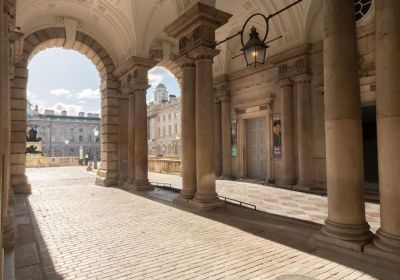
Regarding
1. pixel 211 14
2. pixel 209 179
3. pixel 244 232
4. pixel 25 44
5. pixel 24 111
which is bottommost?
pixel 244 232

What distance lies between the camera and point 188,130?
886 cm

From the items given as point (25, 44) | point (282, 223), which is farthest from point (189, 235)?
point (25, 44)

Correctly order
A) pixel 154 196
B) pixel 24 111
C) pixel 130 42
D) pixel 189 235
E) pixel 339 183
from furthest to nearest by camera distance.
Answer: pixel 130 42 < pixel 24 111 < pixel 154 196 < pixel 189 235 < pixel 339 183

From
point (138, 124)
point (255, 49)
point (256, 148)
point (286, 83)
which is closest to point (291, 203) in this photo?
point (255, 49)

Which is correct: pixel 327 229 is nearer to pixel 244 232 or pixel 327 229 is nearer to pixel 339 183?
pixel 339 183

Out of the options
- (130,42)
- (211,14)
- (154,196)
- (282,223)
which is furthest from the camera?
(130,42)

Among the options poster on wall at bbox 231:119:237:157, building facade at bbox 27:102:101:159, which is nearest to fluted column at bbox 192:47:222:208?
poster on wall at bbox 231:119:237:157

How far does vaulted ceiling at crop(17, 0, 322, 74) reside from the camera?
1167 centimetres

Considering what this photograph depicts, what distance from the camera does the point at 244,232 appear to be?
590 cm

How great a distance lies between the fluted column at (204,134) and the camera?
8141 mm

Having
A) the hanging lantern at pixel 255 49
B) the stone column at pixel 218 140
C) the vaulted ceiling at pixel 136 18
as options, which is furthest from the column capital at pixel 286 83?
the hanging lantern at pixel 255 49

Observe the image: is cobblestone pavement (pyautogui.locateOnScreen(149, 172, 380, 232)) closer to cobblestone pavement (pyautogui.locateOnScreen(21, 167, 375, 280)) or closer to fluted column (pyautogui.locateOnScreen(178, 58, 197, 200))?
fluted column (pyautogui.locateOnScreen(178, 58, 197, 200))

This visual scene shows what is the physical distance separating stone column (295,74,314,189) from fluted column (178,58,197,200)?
5538mm

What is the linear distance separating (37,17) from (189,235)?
12.0m
